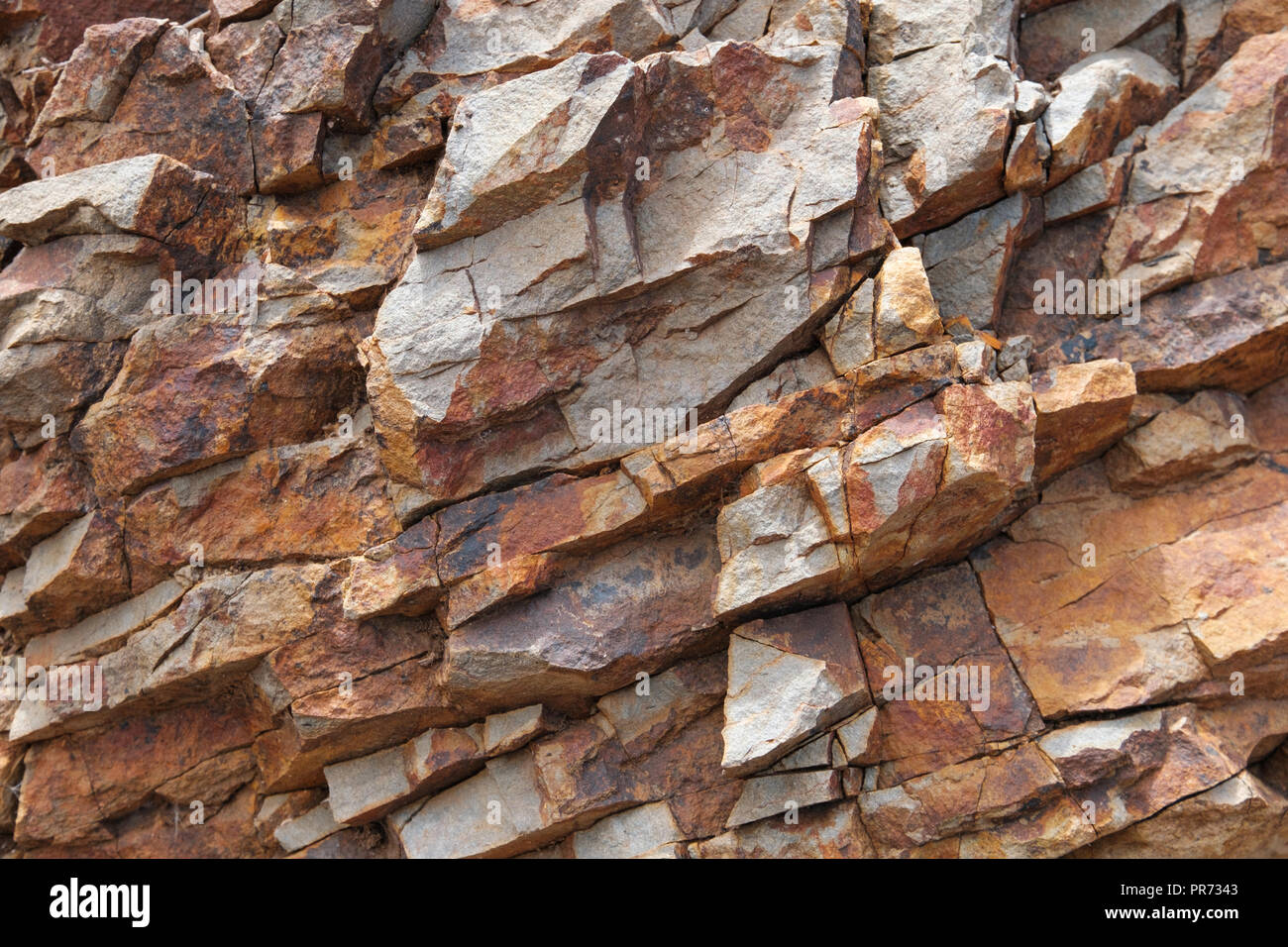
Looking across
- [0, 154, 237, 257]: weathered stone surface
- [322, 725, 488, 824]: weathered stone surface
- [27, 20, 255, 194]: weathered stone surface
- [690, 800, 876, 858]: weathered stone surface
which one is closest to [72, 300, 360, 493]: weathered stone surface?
[0, 154, 237, 257]: weathered stone surface

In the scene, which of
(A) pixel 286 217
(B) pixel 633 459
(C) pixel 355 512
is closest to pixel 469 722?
(C) pixel 355 512

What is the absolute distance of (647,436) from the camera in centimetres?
1095

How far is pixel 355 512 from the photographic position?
37.9ft

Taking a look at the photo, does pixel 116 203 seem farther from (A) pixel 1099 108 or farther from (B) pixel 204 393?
(A) pixel 1099 108

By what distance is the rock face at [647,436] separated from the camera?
10648mm

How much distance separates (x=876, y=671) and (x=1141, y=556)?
3.37 metres

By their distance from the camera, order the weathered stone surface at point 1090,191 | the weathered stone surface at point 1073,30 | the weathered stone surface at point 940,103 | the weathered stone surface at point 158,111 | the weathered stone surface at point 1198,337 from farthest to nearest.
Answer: the weathered stone surface at point 1073,30, the weathered stone surface at point 158,111, the weathered stone surface at point 1090,191, the weathered stone surface at point 940,103, the weathered stone surface at point 1198,337

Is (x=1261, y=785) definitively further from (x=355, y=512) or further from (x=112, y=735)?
(x=112, y=735)

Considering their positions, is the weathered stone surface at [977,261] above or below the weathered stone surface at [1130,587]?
above

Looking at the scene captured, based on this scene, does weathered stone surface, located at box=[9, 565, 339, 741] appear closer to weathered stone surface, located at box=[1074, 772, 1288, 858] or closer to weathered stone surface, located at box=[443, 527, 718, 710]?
weathered stone surface, located at box=[443, 527, 718, 710]

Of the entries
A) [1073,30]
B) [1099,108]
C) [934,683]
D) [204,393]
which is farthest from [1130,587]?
[204,393]

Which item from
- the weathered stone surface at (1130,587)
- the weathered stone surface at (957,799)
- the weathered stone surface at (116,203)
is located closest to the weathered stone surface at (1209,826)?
the weathered stone surface at (957,799)

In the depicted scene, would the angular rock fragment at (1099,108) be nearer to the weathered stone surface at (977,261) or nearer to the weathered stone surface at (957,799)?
the weathered stone surface at (977,261)

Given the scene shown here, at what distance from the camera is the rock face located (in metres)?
10.6
